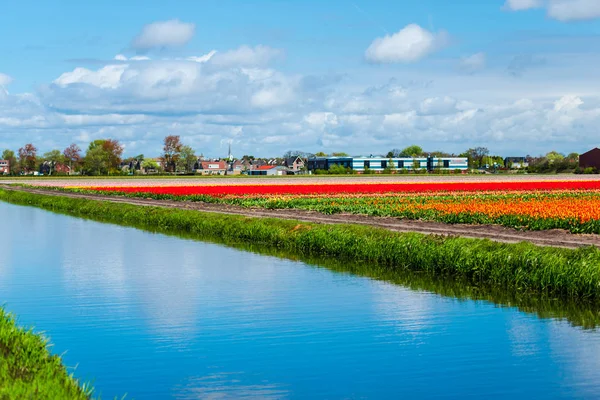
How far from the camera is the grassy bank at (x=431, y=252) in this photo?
21828 millimetres

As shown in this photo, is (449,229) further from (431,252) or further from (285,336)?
(285,336)

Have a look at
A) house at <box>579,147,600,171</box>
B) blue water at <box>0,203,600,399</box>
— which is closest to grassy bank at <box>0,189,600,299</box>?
blue water at <box>0,203,600,399</box>

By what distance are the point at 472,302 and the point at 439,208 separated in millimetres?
23786

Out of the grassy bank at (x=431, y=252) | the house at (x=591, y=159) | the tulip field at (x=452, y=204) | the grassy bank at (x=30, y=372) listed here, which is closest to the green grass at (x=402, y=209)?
the tulip field at (x=452, y=204)

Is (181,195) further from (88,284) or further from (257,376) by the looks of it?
(257,376)

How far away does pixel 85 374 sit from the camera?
14102mm

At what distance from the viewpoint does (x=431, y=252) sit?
26.7 meters

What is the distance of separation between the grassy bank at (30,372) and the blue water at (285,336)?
0.86 meters

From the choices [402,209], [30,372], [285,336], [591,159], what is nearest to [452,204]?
[402,209]

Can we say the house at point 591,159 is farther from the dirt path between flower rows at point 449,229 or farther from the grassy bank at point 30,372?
the grassy bank at point 30,372

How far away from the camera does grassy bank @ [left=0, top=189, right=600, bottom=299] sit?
71.6ft

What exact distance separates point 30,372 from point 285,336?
596cm

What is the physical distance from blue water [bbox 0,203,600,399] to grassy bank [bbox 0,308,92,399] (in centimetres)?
86

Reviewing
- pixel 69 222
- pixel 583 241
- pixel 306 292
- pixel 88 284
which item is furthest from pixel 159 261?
pixel 69 222
